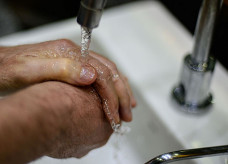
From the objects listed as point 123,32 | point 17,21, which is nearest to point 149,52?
point 123,32

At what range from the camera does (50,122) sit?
0.32 meters

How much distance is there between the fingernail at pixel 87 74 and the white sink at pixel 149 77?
165 mm

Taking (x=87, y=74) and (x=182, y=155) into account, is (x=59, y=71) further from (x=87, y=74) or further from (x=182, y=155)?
(x=182, y=155)

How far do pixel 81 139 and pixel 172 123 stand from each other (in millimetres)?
181

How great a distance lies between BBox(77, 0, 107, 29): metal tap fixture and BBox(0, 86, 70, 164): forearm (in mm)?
90

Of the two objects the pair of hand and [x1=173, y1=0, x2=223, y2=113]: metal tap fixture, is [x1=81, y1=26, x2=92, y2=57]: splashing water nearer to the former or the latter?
the pair of hand

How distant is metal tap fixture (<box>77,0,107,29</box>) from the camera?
0.33 metres

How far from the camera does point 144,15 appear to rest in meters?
0.69

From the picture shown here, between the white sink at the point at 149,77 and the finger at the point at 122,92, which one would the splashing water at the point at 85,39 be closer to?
the finger at the point at 122,92

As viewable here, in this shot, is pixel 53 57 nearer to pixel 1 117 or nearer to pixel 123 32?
pixel 1 117

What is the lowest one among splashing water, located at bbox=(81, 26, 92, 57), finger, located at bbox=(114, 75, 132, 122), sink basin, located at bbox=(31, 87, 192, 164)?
sink basin, located at bbox=(31, 87, 192, 164)

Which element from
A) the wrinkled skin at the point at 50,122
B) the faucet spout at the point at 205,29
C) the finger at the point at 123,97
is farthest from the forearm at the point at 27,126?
the faucet spout at the point at 205,29

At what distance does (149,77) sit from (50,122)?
11.8 inches

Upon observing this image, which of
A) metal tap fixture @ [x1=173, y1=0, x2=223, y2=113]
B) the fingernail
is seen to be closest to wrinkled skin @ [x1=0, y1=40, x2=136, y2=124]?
the fingernail
